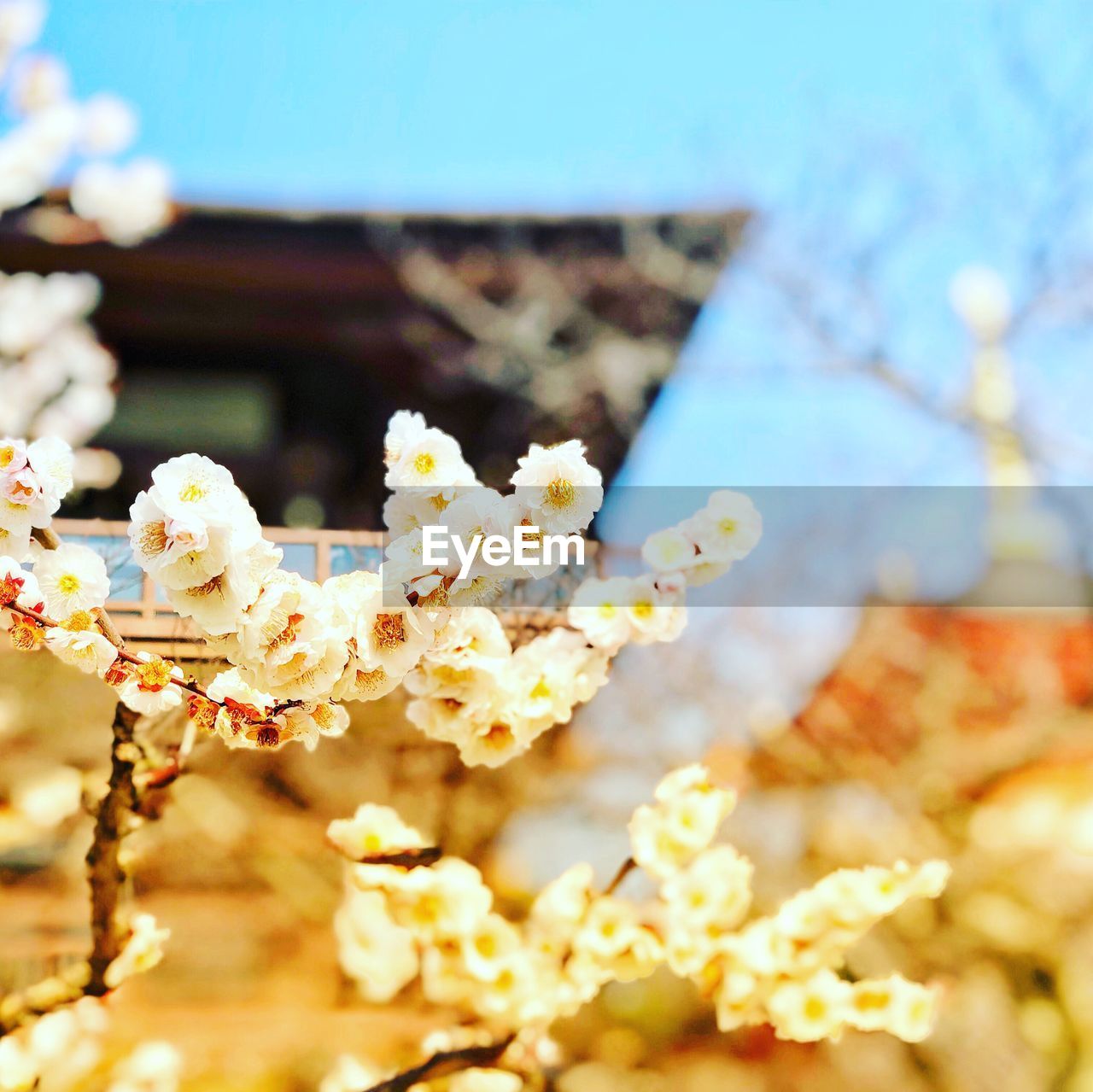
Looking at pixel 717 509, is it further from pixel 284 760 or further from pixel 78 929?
pixel 78 929

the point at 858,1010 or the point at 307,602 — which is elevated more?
the point at 307,602

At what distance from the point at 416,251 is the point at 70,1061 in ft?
11.0

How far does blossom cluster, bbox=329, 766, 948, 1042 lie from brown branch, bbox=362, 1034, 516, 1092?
74 mm

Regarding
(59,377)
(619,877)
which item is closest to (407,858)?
(619,877)


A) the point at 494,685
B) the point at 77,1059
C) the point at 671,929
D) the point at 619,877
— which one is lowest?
the point at 77,1059

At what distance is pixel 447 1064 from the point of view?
1.95 meters

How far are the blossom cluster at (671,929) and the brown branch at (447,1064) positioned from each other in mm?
74

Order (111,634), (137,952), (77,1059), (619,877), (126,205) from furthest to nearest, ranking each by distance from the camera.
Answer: (126,205) < (77,1059) < (619,877) < (137,952) < (111,634)

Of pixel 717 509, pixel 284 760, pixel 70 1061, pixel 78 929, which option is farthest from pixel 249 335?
pixel 717 509

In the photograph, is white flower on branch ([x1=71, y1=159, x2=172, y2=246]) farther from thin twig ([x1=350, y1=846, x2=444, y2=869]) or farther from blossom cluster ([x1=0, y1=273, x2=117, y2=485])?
thin twig ([x1=350, y1=846, x2=444, y2=869])

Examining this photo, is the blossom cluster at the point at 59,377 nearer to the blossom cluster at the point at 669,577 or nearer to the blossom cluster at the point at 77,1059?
the blossom cluster at the point at 77,1059

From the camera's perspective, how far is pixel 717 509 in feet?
5.06

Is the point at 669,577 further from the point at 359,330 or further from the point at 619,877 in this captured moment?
the point at 359,330

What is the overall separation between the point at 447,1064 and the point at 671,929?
0.56 metres
